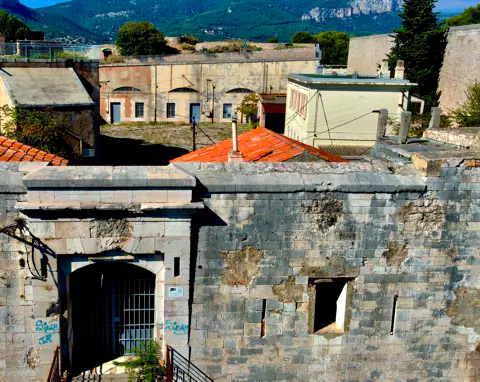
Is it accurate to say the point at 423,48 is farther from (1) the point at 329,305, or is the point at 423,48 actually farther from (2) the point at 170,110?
(1) the point at 329,305

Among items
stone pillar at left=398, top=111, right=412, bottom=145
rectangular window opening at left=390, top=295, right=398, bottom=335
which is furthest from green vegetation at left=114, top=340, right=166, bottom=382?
stone pillar at left=398, top=111, right=412, bottom=145

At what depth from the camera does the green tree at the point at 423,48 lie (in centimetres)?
3691

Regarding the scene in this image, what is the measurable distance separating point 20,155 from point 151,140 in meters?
26.7

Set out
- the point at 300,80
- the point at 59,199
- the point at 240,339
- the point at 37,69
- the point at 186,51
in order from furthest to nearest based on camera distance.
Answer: the point at 186,51
the point at 300,80
the point at 37,69
the point at 240,339
the point at 59,199

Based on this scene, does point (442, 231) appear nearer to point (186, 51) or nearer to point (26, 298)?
point (26, 298)

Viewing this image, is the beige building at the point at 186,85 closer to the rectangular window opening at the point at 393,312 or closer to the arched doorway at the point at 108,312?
the rectangular window opening at the point at 393,312

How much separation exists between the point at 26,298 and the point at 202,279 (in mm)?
2659

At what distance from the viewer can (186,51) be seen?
2591 inches

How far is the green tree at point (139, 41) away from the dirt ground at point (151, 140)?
1035 inches

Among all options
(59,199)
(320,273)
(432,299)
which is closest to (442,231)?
(432,299)

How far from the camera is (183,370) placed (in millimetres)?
8484

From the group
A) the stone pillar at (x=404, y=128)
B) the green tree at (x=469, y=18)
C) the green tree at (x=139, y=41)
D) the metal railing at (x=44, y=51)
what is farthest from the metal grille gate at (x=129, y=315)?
the green tree at (x=139, y=41)

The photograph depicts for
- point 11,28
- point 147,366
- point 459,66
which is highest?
point 11,28

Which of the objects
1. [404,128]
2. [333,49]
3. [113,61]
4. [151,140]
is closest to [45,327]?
[404,128]
